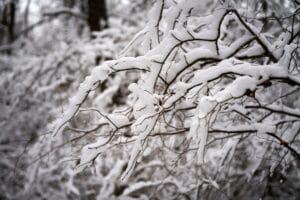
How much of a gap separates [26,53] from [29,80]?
1208 mm

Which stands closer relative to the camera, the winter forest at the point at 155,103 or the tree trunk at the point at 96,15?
the winter forest at the point at 155,103

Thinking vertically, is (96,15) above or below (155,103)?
above

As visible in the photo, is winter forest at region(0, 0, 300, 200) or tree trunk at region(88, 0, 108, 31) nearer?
winter forest at region(0, 0, 300, 200)

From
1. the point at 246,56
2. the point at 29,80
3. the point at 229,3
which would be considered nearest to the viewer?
the point at 229,3

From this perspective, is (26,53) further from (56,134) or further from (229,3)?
(229,3)

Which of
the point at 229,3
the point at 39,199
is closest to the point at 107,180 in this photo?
the point at 39,199

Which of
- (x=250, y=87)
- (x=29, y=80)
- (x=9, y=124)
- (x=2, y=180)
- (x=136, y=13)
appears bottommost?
(x=2, y=180)

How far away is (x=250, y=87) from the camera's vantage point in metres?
1.24

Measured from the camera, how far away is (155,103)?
143 centimetres

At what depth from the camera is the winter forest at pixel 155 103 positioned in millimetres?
1425

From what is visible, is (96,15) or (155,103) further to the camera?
(96,15)

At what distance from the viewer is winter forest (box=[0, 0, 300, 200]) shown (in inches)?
56.1

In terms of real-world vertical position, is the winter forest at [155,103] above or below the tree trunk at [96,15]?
below

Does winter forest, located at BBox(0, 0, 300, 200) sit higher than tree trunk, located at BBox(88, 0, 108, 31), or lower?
lower
